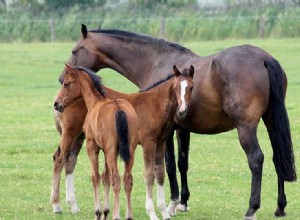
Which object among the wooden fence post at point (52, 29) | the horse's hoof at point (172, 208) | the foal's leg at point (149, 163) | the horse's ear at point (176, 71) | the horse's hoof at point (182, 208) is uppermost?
the horse's ear at point (176, 71)

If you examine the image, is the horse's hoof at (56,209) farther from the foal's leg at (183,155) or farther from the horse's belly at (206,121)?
the horse's belly at (206,121)

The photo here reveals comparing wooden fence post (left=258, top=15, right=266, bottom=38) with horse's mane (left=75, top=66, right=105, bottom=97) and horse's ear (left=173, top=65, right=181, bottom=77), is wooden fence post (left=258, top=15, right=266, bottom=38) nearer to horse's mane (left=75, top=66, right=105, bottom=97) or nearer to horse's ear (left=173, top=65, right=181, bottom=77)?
horse's mane (left=75, top=66, right=105, bottom=97)

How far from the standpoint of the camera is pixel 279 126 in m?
9.83

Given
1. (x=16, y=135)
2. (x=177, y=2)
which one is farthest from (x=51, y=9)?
(x=16, y=135)

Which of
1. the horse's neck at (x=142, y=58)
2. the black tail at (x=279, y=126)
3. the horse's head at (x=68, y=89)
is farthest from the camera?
the horse's neck at (x=142, y=58)

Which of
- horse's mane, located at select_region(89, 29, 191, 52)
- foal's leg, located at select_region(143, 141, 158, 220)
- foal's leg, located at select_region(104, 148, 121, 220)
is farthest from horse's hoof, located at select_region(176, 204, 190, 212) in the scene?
horse's mane, located at select_region(89, 29, 191, 52)

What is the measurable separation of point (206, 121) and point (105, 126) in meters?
1.56

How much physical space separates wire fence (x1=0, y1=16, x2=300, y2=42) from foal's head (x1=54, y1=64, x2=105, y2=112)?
32392 millimetres

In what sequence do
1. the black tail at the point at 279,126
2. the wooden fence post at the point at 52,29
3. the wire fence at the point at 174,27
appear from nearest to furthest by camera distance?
the black tail at the point at 279,126, the wire fence at the point at 174,27, the wooden fence post at the point at 52,29

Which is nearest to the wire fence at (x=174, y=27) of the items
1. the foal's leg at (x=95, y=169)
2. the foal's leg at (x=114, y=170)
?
the foal's leg at (x=95, y=169)

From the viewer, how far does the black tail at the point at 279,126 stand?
9.68 meters

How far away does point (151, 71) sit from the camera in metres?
11.2

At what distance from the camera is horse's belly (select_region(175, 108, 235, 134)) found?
9961 millimetres

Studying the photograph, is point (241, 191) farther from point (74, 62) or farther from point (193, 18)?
point (193, 18)
